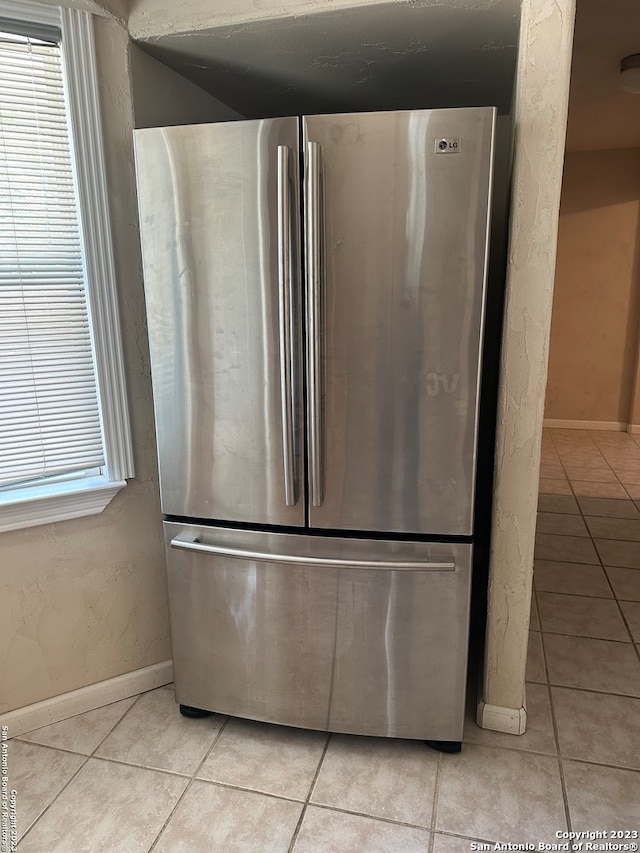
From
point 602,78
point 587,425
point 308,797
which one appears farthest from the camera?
point 587,425

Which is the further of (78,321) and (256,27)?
(78,321)

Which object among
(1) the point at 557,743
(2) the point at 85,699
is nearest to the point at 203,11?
(2) the point at 85,699

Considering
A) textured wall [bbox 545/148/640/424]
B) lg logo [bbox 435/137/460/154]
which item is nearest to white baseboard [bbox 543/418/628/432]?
textured wall [bbox 545/148/640/424]

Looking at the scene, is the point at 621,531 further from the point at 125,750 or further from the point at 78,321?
the point at 78,321

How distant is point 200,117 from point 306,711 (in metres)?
2.06

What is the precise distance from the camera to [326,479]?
1632mm

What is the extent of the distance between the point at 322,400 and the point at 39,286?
36.7 inches

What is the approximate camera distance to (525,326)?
5.32ft

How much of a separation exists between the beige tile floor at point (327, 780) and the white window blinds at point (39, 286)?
0.90 metres

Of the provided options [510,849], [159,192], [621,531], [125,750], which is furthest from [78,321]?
[621,531]

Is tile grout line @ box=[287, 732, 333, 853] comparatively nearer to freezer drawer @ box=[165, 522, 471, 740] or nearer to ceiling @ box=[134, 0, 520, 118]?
freezer drawer @ box=[165, 522, 471, 740]

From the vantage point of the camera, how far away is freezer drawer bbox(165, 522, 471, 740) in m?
1.67

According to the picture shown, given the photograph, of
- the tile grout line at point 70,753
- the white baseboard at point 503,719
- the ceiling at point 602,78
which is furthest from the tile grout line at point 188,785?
the ceiling at point 602,78

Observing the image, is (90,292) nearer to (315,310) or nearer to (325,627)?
(315,310)
